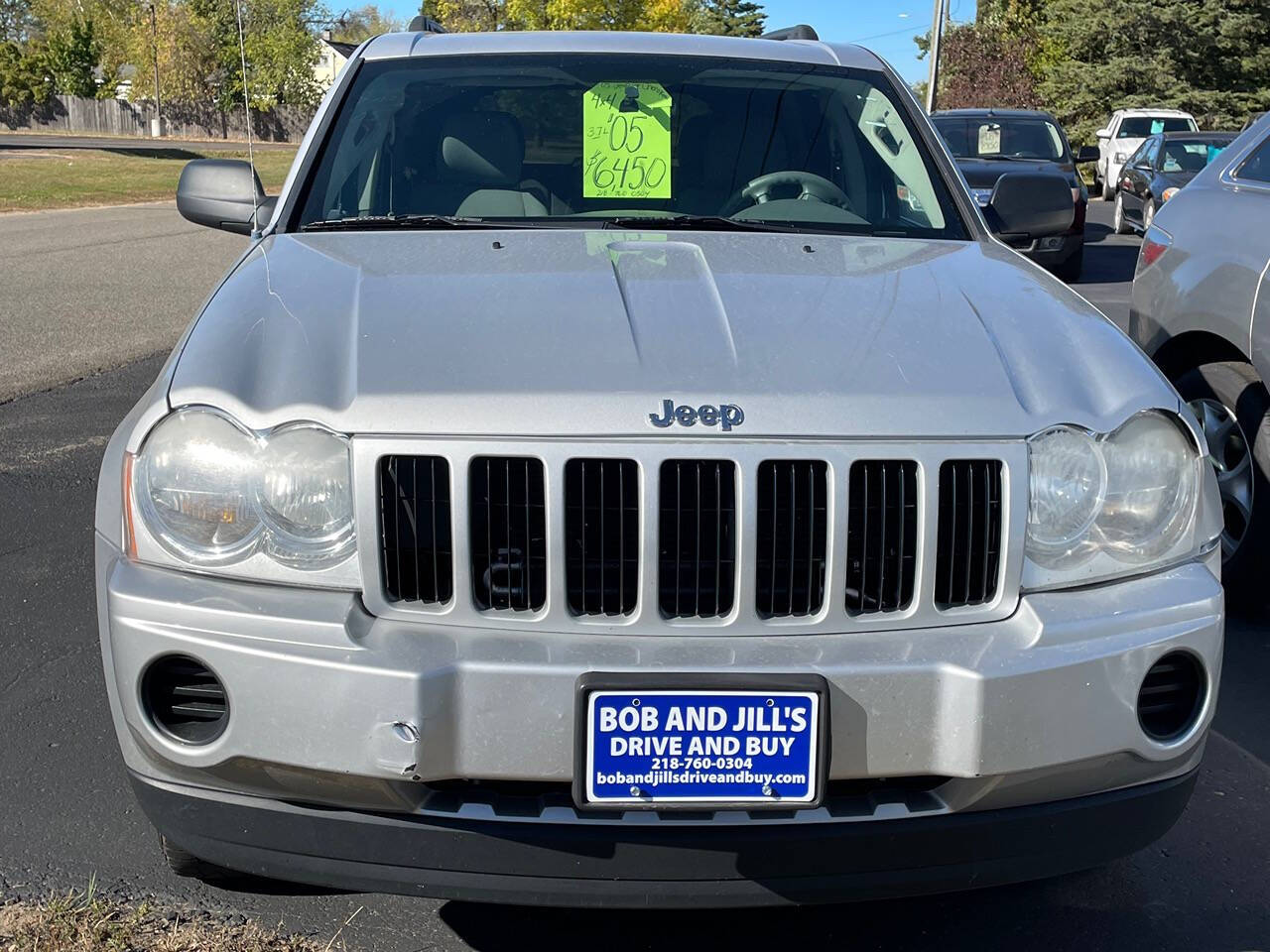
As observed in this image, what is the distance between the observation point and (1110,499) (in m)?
2.37

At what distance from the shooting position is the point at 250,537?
2.27 m

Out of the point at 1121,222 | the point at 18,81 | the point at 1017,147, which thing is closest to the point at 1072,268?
the point at 1017,147

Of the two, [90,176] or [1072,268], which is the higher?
[1072,268]

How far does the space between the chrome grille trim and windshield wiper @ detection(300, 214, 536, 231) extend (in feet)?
4.17

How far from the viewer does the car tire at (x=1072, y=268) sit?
13266 millimetres

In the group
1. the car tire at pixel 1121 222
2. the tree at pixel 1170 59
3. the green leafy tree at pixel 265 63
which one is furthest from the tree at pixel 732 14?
the car tire at pixel 1121 222

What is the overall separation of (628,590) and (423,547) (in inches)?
13.4

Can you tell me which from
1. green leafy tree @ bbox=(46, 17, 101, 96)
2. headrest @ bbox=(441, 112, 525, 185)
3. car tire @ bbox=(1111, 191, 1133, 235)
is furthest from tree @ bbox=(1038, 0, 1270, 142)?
green leafy tree @ bbox=(46, 17, 101, 96)

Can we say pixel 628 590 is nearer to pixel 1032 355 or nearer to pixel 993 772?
pixel 993 772

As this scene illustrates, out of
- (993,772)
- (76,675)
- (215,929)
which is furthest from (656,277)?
(76,675)

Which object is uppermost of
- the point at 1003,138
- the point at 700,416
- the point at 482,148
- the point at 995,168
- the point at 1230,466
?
the point at 482,148

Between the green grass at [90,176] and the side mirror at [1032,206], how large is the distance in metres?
18.8

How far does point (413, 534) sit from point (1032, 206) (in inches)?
95.4

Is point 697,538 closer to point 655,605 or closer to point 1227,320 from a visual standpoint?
point 655,605
